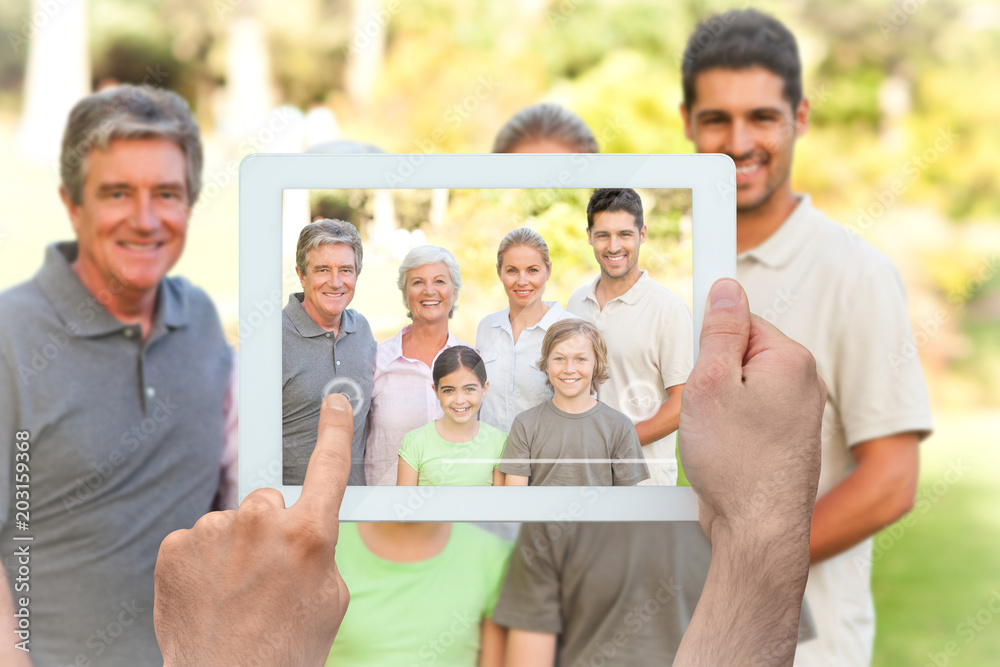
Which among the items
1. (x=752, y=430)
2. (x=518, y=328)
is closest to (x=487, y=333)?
(x=518, y=328)

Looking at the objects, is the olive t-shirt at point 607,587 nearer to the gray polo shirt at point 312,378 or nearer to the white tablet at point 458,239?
the white tablet at point 458,239

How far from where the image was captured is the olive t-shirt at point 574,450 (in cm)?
97

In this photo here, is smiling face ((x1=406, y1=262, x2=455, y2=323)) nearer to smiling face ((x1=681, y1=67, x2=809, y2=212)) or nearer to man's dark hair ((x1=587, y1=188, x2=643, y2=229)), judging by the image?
man's dark hair ((x1=587, y1=188, x2=643, y2=229))

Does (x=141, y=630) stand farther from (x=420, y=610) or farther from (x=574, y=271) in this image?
(x=574, y=271)

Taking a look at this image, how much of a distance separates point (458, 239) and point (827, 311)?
107 cm

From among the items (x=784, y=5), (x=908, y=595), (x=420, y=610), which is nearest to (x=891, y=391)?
(x=420, y=610)

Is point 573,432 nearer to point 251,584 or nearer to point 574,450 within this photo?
point 574,450

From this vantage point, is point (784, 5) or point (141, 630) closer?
point (141, 630)

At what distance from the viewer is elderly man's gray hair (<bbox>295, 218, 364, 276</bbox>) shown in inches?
38.4

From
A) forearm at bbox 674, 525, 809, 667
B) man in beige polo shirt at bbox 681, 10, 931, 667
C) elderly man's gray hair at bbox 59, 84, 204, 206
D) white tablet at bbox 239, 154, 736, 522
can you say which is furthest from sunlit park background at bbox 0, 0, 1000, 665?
forearm at bbox 674, 525, 809, 667

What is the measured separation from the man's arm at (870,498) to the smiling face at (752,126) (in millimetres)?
690

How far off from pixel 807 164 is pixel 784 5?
838 mm

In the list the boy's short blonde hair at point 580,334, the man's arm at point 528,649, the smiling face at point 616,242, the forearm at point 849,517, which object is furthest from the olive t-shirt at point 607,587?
the smiling face at point 616,242

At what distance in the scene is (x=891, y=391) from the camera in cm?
156
